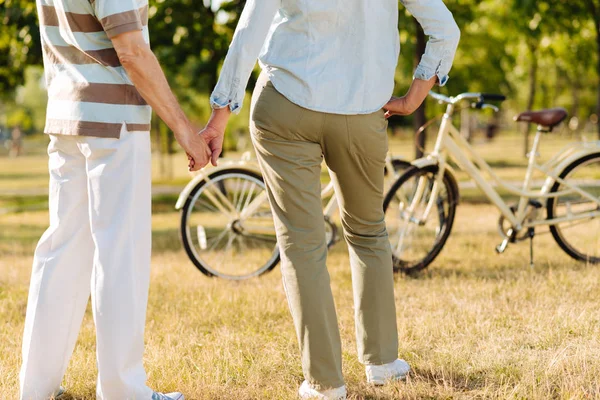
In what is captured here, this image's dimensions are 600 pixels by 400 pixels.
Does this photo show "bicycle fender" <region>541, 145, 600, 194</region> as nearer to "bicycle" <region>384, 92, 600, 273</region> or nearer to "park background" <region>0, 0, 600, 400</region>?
"bicycle" <region>384, 92, 600, 273</region>

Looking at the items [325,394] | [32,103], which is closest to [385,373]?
[325,394]

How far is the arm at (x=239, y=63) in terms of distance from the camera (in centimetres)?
290

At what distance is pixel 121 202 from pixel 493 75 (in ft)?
75.3

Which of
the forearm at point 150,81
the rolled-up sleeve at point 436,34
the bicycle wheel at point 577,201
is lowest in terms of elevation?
the bicycle wheel at point 577,201

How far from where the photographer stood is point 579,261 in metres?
5.97

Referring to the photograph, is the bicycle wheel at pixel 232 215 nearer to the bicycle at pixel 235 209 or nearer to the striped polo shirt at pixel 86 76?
the bicycle at pixel 235 209

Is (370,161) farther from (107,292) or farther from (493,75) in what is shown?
(493,75)

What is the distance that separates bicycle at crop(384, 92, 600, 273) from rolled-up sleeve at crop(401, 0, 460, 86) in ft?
7.41

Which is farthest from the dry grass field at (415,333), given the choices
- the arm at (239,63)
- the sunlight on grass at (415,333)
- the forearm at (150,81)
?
the forearm at (150,81)

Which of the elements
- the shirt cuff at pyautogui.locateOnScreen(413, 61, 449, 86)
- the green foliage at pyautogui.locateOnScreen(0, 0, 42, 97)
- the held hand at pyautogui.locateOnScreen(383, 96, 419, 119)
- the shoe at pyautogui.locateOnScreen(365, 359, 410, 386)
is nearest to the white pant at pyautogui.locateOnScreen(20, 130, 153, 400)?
the shoe at pyautogui.locateOnScreen(365, 359, 410, 386)

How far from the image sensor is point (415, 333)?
4133 millimetres

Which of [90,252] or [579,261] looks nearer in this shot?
[90,252]

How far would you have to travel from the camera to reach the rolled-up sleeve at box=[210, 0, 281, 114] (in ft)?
9.52

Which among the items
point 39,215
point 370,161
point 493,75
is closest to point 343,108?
point 370,161
